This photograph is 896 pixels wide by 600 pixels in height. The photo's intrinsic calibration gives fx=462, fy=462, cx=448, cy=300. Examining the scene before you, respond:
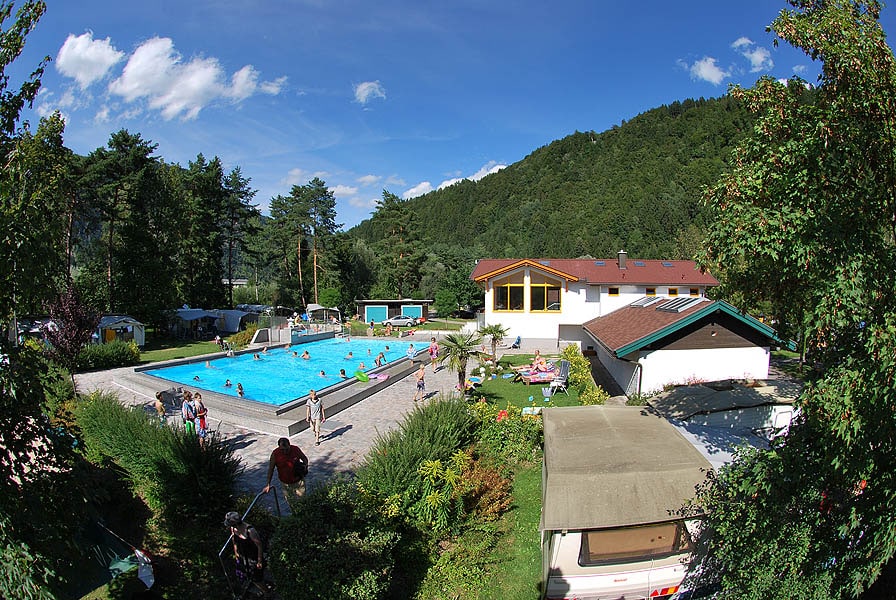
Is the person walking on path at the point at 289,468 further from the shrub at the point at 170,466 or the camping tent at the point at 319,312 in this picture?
the camping tent at the point at 319,312

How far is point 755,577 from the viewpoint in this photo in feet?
15.0

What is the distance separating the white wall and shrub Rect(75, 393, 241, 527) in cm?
1198

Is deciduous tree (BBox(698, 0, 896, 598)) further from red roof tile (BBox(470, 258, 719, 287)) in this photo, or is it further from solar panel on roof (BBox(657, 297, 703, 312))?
red roof tile (BBox(470, 258, 719, 287))

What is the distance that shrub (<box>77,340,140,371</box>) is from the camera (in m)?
22.7

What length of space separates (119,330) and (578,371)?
28348mm

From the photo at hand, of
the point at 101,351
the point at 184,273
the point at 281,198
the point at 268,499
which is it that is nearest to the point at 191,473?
the point at 268,499

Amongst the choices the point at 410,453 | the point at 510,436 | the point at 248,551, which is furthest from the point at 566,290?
the point at 248,551

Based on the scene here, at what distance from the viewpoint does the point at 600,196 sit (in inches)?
4186

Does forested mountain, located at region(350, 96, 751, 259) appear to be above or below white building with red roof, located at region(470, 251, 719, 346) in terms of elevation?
above

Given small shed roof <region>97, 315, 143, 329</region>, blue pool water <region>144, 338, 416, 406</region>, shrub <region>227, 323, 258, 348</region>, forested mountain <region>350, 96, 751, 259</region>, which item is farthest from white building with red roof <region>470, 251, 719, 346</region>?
forested mountain <region>350, 96, 751, 259</region>

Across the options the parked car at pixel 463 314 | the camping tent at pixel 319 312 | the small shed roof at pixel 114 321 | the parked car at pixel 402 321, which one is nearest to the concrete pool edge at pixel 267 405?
the small shed roof at pixel 114 321

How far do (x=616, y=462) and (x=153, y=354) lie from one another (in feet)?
99.9

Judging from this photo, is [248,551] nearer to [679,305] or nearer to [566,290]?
[679,305]

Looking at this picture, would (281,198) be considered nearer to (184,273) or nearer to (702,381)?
(184,273)
